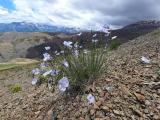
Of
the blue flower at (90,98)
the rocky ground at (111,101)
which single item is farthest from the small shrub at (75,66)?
the blue flower at (90,98)

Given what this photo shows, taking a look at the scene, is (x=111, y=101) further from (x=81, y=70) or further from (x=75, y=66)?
(x=75, y=66)

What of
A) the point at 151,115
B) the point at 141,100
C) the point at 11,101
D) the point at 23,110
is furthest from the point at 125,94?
the point at 11,101

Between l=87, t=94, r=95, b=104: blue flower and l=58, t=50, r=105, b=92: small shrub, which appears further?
l=58, t=50, r=105, b=92: small shrub

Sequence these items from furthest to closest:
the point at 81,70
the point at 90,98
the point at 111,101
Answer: the point at 81,70, the point at 111,101, the point at 90,98

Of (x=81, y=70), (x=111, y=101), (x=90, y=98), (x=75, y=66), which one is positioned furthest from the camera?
(x=75, y=66)

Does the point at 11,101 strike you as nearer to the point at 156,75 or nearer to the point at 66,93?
the point at 66,93

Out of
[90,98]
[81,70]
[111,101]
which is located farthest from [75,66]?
[111,101]

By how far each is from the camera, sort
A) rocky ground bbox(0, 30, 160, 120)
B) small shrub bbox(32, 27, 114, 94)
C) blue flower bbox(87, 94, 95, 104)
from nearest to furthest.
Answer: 1. rocky ground bbox(0, 30, 160, 120)
2. blue flower bbox(87, 94, 95, 104)
3. small shrub bbox(32, 27, 114, 94)

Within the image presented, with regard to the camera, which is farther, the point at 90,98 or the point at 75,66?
the point at 75,66

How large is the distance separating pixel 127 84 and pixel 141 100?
816mm

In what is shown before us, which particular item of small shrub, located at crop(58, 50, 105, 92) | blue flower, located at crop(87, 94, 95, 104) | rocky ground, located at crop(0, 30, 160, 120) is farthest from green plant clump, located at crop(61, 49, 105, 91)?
blue flower, located at crop(87, 94, 95, 104)

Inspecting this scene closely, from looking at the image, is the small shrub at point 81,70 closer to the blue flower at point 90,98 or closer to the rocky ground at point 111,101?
the rocky ground at point 111,101

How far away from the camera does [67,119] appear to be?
718cm

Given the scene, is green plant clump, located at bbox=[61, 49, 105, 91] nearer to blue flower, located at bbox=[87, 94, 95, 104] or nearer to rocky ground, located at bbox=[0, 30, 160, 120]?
rocky ground, located at bbox=[0, 30, 160, 120]
